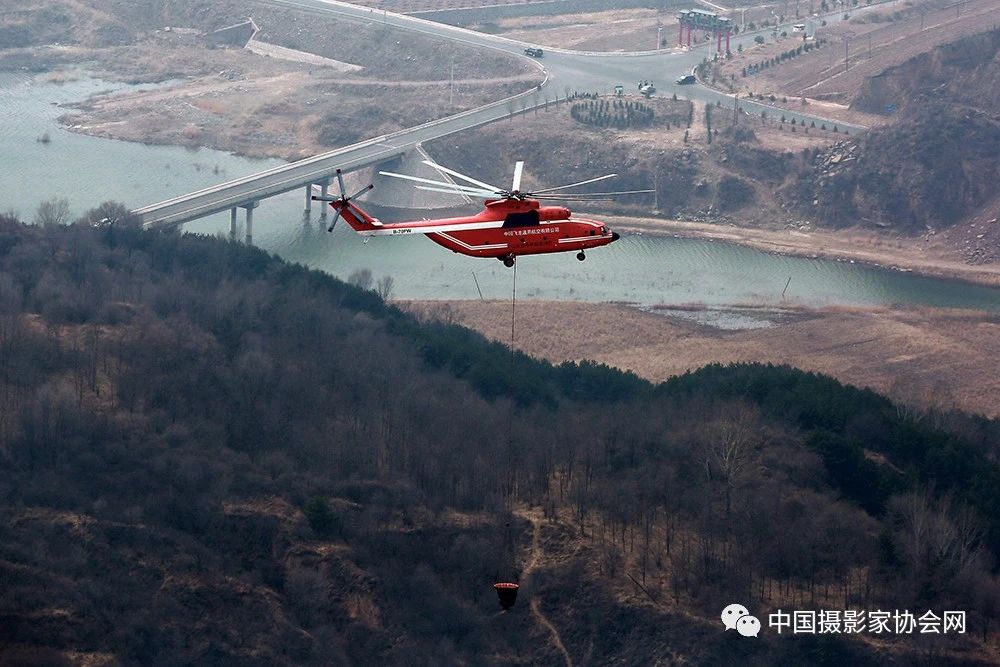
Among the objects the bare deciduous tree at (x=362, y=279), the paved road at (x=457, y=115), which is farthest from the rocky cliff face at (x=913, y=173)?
the bare deciduous tree at (x=362, y=279)

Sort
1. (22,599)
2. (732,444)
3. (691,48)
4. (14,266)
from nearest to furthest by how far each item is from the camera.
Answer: (22,599)
(732,444)
(14,266)
(691,48)

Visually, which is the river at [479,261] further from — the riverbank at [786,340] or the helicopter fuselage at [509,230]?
the helicopter fuselage at [509,230]

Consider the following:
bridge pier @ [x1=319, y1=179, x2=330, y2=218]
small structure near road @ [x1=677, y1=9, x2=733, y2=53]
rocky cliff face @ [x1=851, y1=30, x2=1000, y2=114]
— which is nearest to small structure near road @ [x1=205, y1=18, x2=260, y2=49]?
small structure near road @ [x1=677, y1=9, x2=733, y2=53]

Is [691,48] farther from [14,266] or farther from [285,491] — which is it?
[285,491]

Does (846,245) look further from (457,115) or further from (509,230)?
(509,230)

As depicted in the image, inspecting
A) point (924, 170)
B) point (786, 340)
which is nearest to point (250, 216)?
point (786, 340)

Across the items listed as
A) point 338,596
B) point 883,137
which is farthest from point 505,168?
point 338,596
